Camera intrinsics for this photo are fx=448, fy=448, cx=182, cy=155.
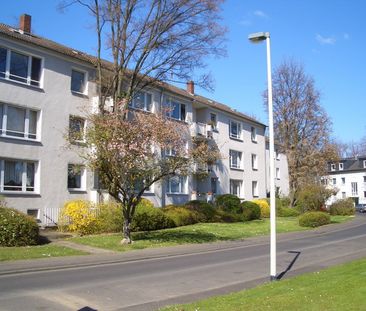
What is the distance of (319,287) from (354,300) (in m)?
1.50

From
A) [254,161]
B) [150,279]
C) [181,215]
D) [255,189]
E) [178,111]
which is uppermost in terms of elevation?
Answer: [178,111]

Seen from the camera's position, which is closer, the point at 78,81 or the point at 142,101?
the point at 78,81

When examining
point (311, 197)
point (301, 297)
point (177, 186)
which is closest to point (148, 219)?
point (177, 186)

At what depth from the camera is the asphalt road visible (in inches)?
342

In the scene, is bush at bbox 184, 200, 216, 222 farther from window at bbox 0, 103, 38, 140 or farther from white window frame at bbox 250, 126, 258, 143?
white window frame at bbox 250, 126, 258, 143

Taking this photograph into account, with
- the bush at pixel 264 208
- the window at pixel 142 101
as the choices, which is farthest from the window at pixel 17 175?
the bush at pixel 264 208

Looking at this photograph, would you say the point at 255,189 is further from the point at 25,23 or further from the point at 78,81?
the point at 25,23

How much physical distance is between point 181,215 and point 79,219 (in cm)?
769

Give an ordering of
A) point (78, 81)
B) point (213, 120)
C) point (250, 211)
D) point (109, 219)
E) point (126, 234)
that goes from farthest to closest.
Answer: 1. point (213, 120)
2. point (250, 211)
3. point (78, 81)
4. point (109, 219)
5. point (126, 234)

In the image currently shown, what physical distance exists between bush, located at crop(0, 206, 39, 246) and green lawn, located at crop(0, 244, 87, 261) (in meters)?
0.60

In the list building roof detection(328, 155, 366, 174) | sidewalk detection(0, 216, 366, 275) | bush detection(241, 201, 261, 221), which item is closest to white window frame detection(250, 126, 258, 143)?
bush detection(241, 201, 261, 221)

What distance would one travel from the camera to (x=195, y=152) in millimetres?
19109

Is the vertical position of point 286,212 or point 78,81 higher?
point 78,81

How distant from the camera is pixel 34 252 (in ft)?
52.1
